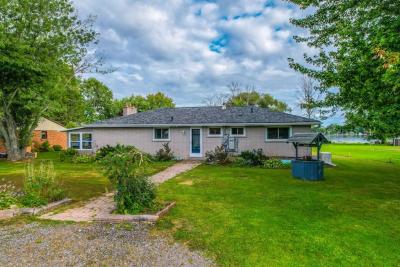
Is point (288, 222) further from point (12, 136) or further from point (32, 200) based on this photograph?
point (12, 136)

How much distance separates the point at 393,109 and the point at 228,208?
15.0 ft

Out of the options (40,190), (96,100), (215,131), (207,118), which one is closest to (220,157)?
(215,131)

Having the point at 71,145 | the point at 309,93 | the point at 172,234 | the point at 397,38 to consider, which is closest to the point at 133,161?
the point at 172,234

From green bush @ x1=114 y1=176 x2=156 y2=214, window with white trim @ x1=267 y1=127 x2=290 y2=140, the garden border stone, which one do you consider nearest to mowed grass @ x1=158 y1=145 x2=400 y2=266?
the garden border stone

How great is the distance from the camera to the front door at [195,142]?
19.6m

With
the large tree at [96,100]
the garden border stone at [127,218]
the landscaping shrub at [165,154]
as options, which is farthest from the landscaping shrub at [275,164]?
the large tree at [96,100]

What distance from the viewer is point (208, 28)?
16438mm

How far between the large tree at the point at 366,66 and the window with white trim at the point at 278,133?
856 cm

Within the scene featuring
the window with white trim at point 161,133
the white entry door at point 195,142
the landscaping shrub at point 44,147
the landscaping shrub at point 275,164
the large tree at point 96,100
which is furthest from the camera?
the large tree at point 96,100

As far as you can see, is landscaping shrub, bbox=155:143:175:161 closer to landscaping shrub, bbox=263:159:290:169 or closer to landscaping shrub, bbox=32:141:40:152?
landscaping shrub, bbox=263:159:290:169

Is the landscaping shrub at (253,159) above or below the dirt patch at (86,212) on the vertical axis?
above

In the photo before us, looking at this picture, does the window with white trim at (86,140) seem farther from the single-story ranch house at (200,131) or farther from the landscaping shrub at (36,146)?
the landscaping shrub at (36,146)

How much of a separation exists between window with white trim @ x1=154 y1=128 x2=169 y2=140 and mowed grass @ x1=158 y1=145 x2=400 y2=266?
9.61 metres

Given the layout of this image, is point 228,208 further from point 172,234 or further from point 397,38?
point 397,38
